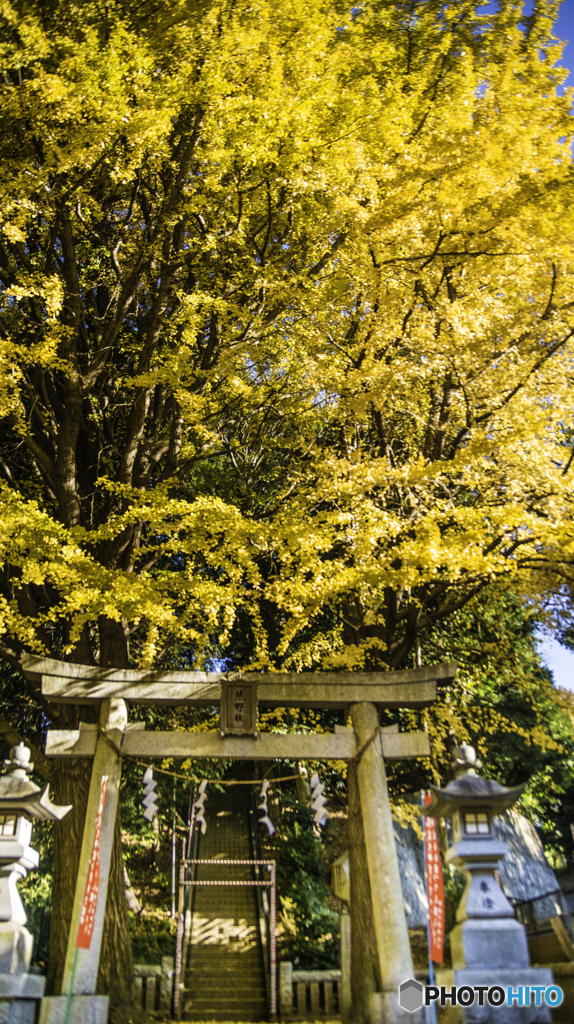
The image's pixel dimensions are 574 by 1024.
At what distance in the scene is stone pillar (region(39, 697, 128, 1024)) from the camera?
21.9 feet

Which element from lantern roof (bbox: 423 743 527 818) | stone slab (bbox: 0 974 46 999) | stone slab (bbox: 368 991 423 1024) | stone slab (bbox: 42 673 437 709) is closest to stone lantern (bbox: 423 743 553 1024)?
lantern roof (bbox: 423 743 527 818)

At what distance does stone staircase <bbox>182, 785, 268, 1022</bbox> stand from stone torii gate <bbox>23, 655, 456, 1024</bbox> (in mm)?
6215

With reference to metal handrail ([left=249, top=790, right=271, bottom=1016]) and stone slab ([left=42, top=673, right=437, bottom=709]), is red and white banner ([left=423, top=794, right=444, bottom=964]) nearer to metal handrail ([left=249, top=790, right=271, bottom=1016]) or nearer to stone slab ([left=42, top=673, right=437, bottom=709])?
stone slab ([left=42, top=673, right=437, bottom=709])

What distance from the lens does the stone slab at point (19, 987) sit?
6258 mm

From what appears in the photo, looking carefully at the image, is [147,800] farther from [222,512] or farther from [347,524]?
[347,524]

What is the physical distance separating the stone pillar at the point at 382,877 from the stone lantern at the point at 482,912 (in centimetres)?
77

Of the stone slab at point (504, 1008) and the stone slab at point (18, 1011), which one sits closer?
the stone slab at point (504, 1008)

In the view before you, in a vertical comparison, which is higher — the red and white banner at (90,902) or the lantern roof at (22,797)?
the lantern roof at (22,797)

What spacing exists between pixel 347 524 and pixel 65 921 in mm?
6492

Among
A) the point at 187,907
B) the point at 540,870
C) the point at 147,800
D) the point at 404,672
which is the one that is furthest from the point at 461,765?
the point at 540,870

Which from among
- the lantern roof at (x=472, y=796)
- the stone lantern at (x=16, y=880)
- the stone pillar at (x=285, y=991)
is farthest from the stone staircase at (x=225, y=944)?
the lantern roof at (x=472, y=796)

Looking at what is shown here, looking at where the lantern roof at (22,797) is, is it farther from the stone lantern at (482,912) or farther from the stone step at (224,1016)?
the stone step at (224,1016)

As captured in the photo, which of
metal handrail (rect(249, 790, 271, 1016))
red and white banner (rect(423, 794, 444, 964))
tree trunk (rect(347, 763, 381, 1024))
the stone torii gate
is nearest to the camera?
red and white banner (rect(423, 794, 444, 964))

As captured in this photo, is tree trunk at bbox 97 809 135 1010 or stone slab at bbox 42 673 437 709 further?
stone slab at bbox 42 673 437 709
